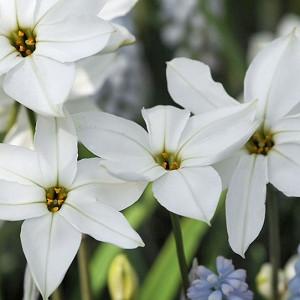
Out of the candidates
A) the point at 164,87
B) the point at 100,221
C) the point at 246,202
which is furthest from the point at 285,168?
the point at 164,87

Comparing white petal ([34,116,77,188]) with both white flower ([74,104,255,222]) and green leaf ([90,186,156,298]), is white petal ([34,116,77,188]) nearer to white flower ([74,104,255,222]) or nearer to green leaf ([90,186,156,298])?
white flower ([74,104,255,222])

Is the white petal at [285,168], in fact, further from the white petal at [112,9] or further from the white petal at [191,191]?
the white petal at [112,9]

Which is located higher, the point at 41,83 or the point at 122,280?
the point at 41,83

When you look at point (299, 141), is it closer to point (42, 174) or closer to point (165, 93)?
point (42, 174)

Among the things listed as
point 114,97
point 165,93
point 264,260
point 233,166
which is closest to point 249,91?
point 233,166

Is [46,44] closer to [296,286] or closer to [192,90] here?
[192,90]

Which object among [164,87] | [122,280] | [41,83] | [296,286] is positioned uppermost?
[41,83]
